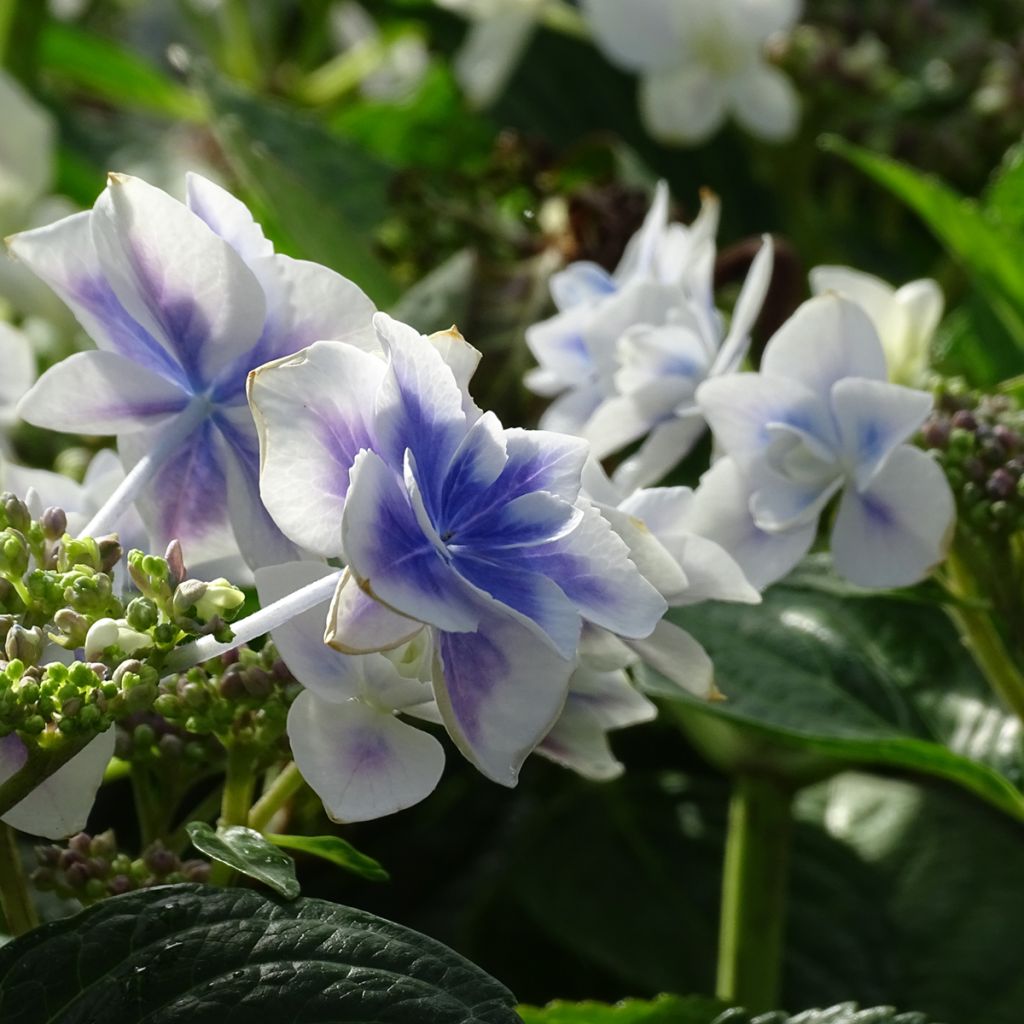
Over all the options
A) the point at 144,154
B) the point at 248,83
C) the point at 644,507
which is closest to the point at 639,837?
the point at 644,507

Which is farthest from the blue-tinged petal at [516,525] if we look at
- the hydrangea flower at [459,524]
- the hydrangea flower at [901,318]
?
the hydrangea flower at [901,318]

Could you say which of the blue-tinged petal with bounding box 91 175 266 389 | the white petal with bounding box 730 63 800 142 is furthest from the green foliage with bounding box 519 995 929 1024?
the white petal with bounding box 730 63 800 142

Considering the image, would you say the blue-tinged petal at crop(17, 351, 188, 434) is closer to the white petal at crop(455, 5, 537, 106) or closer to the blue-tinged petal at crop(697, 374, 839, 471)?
the blue-tinged petal at crop(697, 374, 839, 471)

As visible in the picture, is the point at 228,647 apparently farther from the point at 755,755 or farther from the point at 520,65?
the point at 520,65

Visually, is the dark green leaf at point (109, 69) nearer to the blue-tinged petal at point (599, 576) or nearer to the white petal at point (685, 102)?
the white petal at point (685, 102)

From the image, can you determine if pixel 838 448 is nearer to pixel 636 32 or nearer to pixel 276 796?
pixel 276 796

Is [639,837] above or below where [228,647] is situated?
below

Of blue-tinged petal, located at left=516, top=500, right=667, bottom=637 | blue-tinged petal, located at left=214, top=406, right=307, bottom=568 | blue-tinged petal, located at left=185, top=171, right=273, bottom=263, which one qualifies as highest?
blue-tinged petal, located at left=516, top=500, right=667, bottom=637
